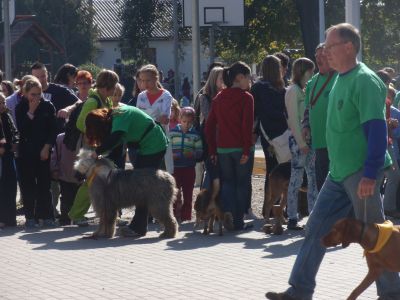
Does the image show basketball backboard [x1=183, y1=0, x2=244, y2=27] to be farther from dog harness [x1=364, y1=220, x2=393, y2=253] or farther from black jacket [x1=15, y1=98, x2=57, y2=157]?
dog harness [x1=364, y1=220, x2=393, y2=253]

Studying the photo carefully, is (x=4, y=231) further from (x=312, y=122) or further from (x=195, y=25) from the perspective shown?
(x=195, y=25)

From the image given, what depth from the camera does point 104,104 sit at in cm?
1199

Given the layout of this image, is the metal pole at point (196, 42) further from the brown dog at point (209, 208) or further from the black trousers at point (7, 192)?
the brown dog at point (209, 208)

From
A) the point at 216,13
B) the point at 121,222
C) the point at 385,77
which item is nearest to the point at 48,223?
the point at 121,222

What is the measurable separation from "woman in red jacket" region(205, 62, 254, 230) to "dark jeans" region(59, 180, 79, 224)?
206 cm

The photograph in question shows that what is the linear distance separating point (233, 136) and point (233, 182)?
22.2 inches

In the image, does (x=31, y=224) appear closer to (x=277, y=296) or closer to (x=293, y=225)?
(x=293, y=225)

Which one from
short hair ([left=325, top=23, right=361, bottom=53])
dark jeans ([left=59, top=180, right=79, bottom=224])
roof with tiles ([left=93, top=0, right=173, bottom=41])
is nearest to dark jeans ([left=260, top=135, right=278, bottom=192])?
dark jeans ([left=59, top=180, right=79, bottom=224])

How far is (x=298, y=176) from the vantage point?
458 inches

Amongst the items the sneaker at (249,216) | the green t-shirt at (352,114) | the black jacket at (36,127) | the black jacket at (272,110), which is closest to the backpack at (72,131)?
the black jacket at (36,127)

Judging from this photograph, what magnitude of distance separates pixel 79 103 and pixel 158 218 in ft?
6.53

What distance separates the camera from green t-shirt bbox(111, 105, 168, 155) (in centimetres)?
1105

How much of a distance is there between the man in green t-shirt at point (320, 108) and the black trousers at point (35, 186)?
3797mm

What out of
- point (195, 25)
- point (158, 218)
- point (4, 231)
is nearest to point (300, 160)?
point (158, 218)
